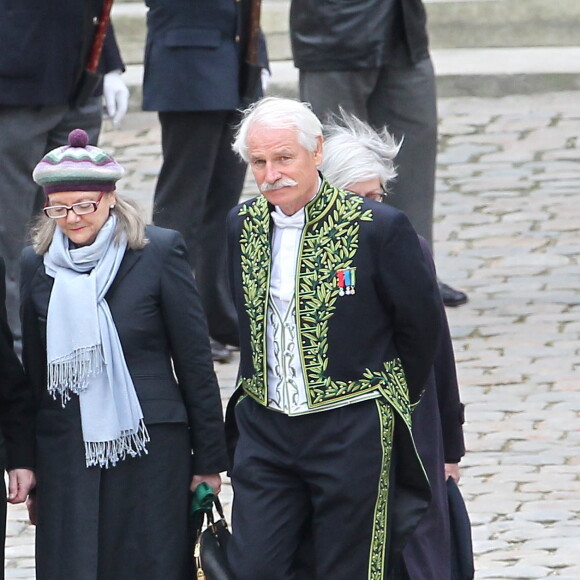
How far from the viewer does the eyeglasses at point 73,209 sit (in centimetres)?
453

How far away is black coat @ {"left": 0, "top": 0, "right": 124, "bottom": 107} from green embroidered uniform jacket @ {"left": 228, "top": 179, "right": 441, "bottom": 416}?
2999 mm

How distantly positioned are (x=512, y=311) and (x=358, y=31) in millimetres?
1509

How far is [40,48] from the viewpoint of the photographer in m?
7.23

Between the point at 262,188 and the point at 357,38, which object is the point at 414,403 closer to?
the point at 262,188

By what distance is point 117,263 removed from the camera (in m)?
4.55

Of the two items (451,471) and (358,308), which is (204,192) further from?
(358,308)

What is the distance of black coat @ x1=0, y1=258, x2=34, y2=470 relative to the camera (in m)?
4.57

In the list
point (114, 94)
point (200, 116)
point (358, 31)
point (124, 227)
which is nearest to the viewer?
point (124, 227)

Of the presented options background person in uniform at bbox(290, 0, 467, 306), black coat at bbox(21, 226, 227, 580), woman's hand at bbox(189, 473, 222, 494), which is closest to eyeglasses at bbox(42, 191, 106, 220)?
black coat at bbox(21, 226, 227, 580)

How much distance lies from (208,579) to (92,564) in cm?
31

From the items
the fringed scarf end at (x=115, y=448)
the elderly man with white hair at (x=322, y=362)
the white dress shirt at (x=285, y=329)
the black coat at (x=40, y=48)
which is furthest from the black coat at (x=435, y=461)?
the black coat at (x=40, y=48)

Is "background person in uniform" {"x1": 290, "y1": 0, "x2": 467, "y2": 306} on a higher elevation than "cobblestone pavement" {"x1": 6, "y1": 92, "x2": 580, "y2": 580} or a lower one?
higher

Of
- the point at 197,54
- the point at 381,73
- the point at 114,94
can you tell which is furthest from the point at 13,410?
the point at 381,73

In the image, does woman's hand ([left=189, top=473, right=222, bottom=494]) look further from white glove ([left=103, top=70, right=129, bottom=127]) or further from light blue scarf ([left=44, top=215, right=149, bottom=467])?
white glove ([left=103, top=70, right=129, bottom=127])
